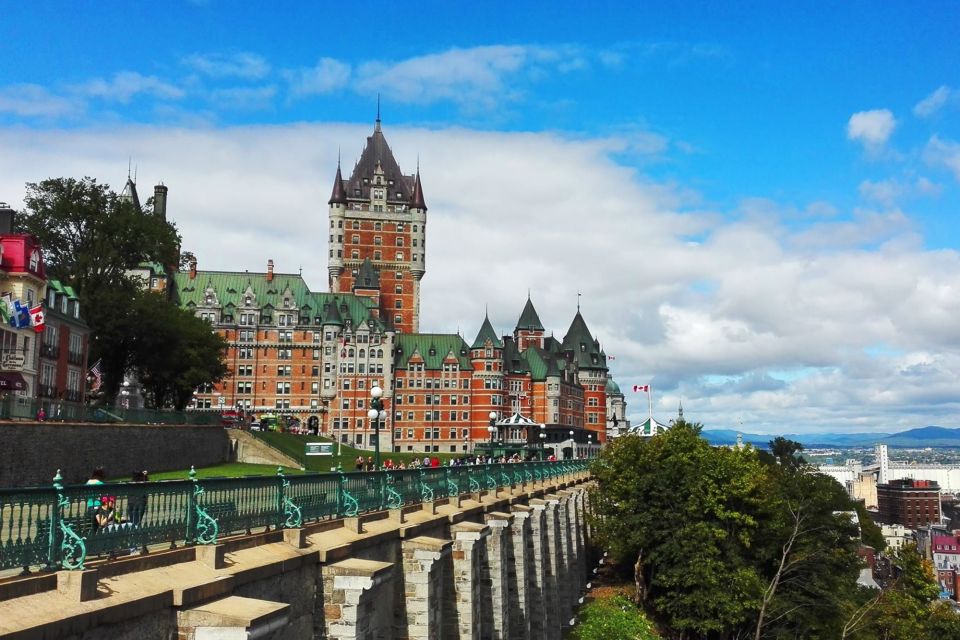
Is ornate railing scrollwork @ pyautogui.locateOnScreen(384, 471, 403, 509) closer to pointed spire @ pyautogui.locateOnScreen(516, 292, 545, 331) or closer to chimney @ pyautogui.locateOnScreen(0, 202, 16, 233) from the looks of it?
chimney @ pyautogui.locateOnScreen(0, 202, 16, 233)

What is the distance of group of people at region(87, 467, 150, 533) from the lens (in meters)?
10.7

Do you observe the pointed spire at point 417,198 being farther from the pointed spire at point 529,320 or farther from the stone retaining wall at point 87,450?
the stone retaining wall at point 87,450

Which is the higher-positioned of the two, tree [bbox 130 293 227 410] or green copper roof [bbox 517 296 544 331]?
green copper roof [bbox 517 296 544 331]

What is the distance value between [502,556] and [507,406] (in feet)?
375

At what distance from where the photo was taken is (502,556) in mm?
28266

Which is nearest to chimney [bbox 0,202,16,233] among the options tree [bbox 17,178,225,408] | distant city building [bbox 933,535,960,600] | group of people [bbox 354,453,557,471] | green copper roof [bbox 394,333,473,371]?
tree [bbox 17,178,225,408]

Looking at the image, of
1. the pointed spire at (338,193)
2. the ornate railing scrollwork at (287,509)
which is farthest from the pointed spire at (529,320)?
the ornate railing scrollwork at (287,509)

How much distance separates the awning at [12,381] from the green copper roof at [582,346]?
119187 millimetres

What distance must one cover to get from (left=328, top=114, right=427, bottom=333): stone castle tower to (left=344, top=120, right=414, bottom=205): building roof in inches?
6.6

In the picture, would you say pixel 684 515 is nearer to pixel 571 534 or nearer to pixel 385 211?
pixel 571 534

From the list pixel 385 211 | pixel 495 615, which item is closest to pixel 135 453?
pixel 495 615

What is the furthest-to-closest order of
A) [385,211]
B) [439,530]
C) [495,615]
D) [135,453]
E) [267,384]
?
[385,211]
[267,384]
[135,453]
[495,615]
[439,530]

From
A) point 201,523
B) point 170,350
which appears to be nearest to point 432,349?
point 170,350

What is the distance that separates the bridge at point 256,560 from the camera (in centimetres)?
940
